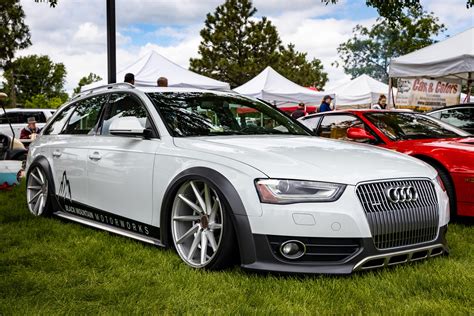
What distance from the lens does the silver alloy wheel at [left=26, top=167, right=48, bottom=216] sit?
19.5 feet

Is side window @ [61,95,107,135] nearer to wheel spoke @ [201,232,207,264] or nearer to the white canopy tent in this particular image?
wheel spoke @ [201,232,207,264]

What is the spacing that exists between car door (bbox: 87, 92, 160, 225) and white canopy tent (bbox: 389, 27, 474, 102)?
25.5 feet

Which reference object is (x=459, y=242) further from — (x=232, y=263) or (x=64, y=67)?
(x=64, y=67)

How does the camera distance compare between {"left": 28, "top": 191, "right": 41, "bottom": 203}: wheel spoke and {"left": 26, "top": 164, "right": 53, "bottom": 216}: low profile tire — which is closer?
{"left": 26, "top": 164, "right": 53, "bottom": 216}: low profile tire

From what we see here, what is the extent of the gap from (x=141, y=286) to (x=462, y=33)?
10152 millimetres

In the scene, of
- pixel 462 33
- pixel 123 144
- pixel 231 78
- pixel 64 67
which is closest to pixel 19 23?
pixel 231 78

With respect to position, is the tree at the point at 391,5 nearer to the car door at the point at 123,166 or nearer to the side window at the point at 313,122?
the side window at the point at 313,122

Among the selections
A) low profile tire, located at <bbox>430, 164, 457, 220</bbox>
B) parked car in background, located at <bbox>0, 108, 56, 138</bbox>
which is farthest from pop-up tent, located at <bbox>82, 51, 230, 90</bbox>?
→ low profile tire, located at <bbox>430, 164, 457, 220</bbox>

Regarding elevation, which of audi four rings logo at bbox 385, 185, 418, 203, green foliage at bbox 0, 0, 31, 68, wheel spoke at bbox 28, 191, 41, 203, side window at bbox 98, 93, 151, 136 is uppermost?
green foliage at bbox 0, 0, 31, 68

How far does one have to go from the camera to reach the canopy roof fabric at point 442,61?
10.7 metres

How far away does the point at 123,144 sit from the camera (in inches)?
183

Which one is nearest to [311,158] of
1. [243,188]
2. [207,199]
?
[243,188]

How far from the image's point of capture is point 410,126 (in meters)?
6.50

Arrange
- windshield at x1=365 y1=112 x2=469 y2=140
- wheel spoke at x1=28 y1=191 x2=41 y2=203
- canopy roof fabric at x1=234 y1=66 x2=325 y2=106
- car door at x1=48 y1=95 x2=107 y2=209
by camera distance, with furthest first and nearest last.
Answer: canopy roof fabric at x1=234 y1=66 x2=325 y2=106 → windshield at x1=365 y1=112 x2=469 y2=140 → wheel spoke at x1=28 y1=191 x2=41 y2=203 → car door at x1=48 y1=95 x2=107 y2=209
